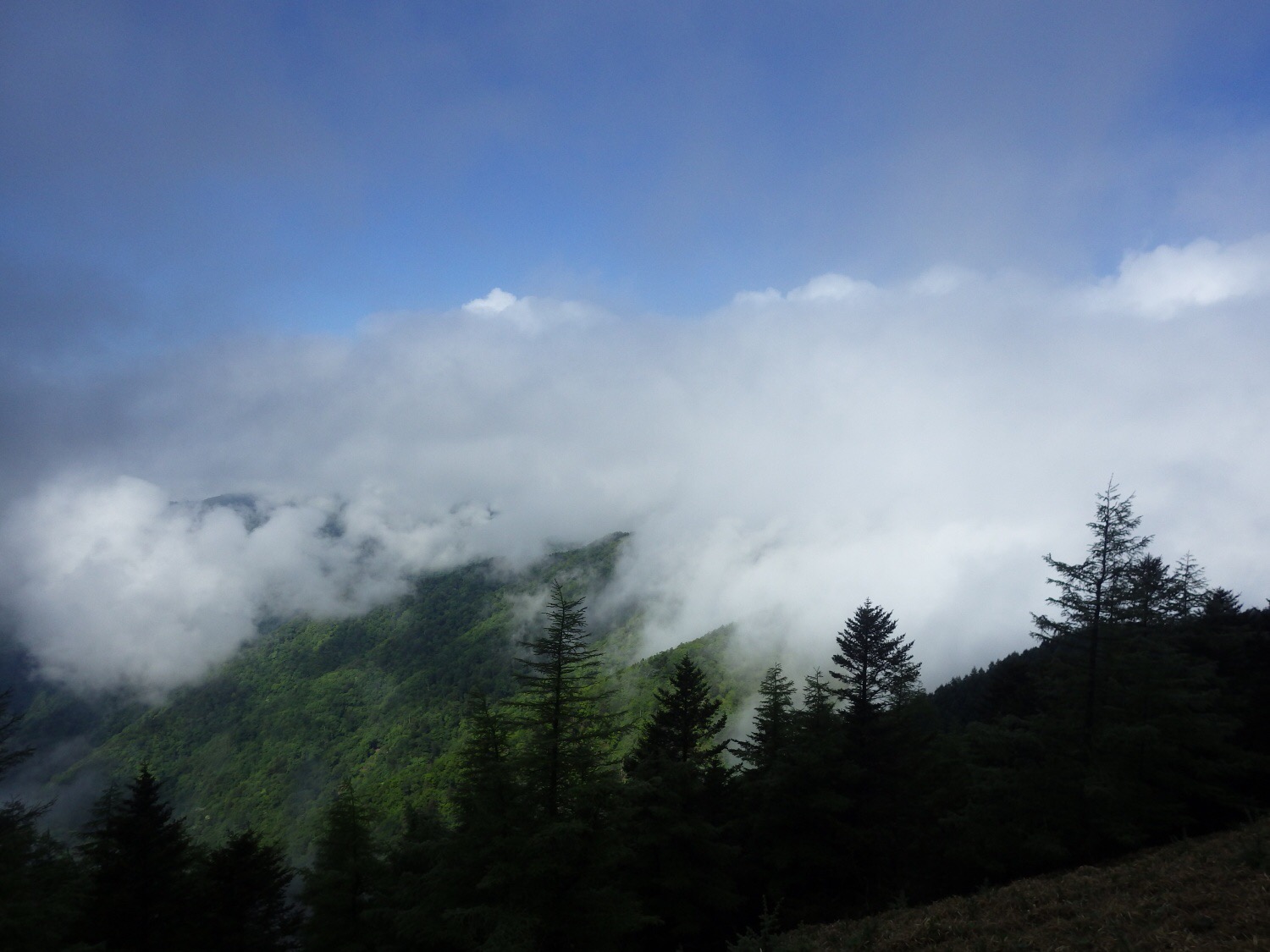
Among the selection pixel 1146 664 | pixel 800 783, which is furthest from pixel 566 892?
pixel 1146 664

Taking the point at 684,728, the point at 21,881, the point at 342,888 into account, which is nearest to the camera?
the point at 21,881

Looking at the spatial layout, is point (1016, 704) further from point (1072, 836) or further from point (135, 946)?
point (135, 946)

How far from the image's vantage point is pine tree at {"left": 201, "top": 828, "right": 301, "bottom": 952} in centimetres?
2717

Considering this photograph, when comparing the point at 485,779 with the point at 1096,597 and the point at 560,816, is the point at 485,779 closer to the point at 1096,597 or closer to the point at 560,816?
the point at 560,816

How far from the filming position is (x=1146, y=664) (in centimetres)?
1855

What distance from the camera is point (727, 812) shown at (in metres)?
29.0

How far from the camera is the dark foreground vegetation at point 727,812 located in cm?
1555

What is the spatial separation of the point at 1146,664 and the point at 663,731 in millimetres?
21343

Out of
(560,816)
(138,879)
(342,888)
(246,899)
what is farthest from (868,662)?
(138,879)

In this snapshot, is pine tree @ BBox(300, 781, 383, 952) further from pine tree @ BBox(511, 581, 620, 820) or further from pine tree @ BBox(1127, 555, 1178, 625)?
pine tree @ BBox(1127, 555, 1178, 625)

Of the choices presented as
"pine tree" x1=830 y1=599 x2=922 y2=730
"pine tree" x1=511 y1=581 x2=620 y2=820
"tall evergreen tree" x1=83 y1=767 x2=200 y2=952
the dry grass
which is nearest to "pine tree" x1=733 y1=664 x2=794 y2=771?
"pine tree" x1=830 y1=599 x2=922 y2=730

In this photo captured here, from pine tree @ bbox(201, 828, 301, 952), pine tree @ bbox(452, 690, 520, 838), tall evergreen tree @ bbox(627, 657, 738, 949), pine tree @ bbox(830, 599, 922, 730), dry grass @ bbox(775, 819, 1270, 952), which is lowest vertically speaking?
pine tree @ bbox(201, 828, 301, 952)

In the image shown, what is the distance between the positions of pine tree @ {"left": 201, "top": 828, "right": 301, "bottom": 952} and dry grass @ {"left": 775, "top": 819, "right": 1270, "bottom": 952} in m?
27.7

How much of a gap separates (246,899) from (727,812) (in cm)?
2435
